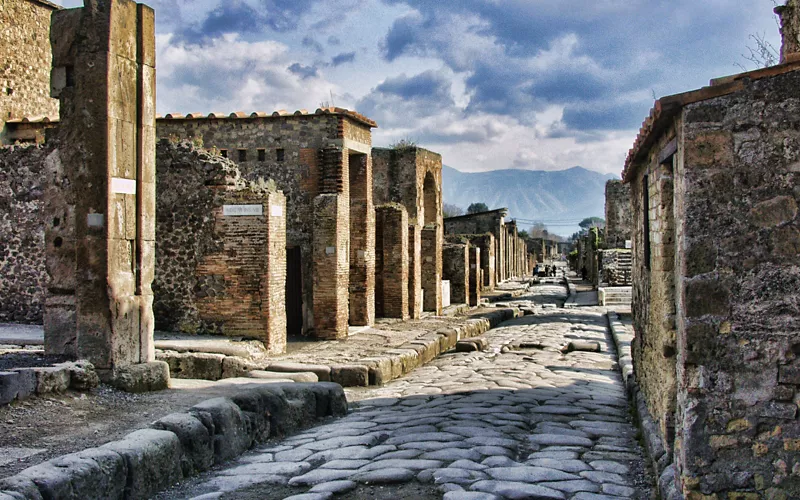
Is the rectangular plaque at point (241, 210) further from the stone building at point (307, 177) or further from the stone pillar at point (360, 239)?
the stone pillar at point (360, 239)

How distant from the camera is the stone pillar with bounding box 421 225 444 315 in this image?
905 inches

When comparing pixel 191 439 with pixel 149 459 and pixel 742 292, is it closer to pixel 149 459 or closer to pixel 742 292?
pixel 149 459

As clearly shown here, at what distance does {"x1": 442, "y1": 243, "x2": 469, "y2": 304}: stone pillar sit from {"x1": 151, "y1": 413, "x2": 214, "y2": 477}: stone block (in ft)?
67.8

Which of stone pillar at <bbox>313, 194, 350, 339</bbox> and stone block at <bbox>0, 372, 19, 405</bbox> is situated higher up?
stone pillar at <bbox>313, 194, 350, 339</bbox>

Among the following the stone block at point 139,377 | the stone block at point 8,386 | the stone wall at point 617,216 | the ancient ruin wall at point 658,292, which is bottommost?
the stone block at point 139,377

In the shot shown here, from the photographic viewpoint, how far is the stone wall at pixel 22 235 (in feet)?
46.9

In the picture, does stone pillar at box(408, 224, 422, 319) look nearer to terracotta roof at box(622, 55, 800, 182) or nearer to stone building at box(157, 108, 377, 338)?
stone building at box(157, 108, 377, 338)

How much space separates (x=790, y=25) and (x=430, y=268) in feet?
43.1

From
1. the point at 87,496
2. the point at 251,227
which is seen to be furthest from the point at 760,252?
the point at 251,227

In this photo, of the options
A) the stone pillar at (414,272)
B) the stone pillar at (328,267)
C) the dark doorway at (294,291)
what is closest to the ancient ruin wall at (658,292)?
the stone pillar at (328,267)

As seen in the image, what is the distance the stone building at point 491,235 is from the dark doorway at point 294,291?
1991 cm

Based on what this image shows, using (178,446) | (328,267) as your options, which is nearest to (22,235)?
(328,267)

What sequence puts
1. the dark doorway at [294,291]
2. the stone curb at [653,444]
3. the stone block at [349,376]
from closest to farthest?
the stone curb at [653,444] → the stone block at [349,376] → the dark doorway at [294,291]

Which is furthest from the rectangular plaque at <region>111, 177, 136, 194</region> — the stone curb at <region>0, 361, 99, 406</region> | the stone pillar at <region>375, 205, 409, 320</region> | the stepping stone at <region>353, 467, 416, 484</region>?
the stone pillar at <region>375, 205, 409, 320</region>
